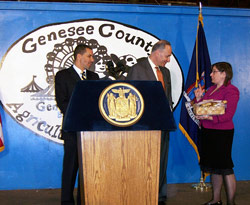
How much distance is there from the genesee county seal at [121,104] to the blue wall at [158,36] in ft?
→ 6.65

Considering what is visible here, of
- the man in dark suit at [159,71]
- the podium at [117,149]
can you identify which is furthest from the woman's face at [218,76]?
the podium at [117,149]

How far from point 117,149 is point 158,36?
92.0 inches

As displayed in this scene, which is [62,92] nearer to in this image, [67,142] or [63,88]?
[63,88]

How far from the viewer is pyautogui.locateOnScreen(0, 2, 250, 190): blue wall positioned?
366 cm

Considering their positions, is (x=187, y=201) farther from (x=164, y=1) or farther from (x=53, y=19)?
(x=164, y=1)

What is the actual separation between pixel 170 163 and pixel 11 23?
2725 mm

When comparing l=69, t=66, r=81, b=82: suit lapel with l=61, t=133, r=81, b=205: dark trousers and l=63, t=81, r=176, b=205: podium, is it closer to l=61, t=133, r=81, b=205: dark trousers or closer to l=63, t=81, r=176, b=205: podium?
l=61, t=133, r=81, b=205: dark trousers

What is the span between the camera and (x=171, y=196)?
3434mm

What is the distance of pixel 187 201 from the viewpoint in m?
3.26

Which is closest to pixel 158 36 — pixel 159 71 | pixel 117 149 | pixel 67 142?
pixel 159 71

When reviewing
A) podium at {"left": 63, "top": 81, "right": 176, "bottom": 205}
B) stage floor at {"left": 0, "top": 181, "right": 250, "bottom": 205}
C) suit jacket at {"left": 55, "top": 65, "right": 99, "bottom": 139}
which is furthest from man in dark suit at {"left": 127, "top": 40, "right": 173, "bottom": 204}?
podium at {"left": 63, "top": 81, "right": 176, "bottom": 205}

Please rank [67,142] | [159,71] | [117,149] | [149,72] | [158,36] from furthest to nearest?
1. [158,36]
2. [159,71]
3. [149,72]
4. [67,142]
5. [117,149]

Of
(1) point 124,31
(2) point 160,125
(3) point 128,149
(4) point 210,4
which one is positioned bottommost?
(3) point 128,149

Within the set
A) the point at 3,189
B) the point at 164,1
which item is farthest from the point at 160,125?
the point at 164,1
